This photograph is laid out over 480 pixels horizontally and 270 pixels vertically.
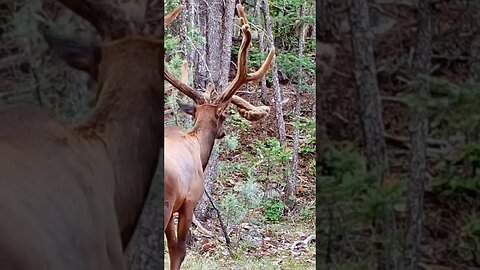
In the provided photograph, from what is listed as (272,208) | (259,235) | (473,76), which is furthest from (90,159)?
(272,208)

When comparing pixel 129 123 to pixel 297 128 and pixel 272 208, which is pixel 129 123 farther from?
pixel 297 128

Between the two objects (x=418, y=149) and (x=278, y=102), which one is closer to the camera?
(x=418, y=149)

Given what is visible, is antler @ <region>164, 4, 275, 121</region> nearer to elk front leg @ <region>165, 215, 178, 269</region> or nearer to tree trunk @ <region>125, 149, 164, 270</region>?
elk front leg @ <region>165, 215, 178, 269</region>

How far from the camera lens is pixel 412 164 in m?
1.41

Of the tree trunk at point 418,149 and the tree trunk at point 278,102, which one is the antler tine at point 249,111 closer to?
the tree trunk at point 278,102

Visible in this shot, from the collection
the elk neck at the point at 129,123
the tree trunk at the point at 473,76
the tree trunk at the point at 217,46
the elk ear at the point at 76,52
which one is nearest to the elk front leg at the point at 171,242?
the tree trunk at the point at 217,46

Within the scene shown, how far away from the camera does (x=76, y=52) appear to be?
143 centimetres

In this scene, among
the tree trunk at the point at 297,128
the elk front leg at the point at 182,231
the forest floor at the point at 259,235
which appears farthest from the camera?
the tree trunk at the point at 297,128

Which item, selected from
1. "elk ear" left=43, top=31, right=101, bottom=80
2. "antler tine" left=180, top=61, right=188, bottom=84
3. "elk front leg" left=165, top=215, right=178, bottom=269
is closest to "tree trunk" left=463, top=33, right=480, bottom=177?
"elk ear" left=43, top=31, right=101, bottom=80

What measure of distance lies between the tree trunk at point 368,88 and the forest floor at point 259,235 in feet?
6.09

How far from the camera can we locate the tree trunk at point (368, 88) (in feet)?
4.60

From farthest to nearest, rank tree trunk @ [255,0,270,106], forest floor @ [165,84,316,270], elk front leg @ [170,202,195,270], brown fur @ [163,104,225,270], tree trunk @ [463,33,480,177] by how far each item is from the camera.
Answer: tree trunk @ [255,0,270,106]
forest floor @ [165,84,316,270]
elk front leg @ [170,202,195,270]
brown fur @ [163,104,225,270]
tree trunk @ [463,33,480,177]

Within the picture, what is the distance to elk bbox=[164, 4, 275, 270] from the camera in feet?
9.22

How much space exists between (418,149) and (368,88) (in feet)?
0.53
